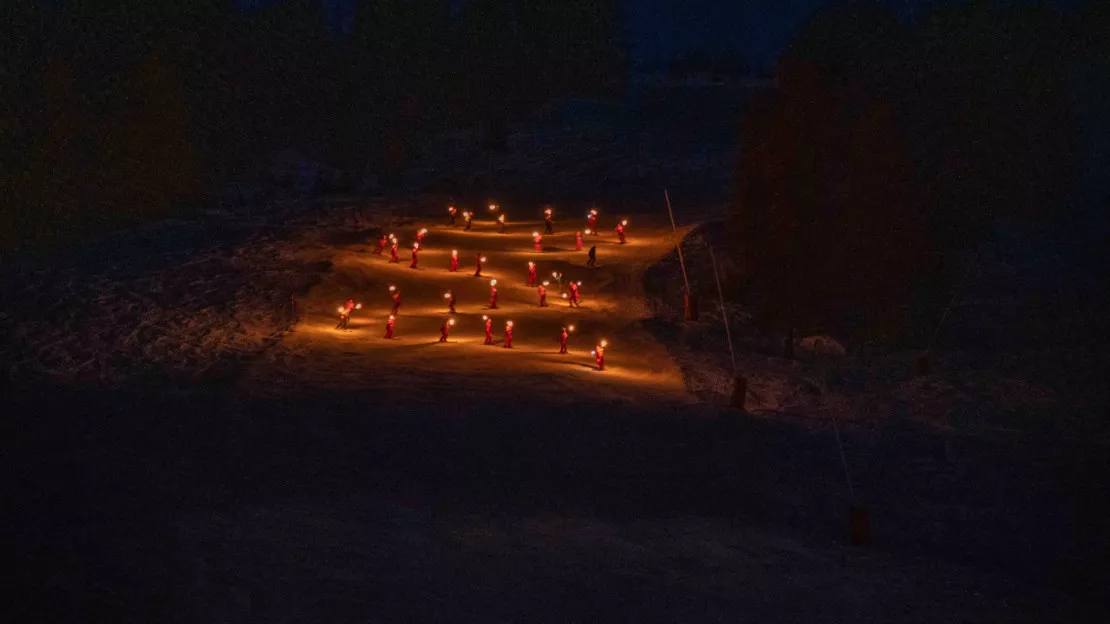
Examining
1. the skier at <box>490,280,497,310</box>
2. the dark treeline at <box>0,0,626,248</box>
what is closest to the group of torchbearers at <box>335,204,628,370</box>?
the skier at <box>490,280,497,310</box>

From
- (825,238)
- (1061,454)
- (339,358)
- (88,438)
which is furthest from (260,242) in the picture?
(1061,454)

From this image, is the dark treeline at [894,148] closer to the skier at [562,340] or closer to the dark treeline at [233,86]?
the skier at [562,340]

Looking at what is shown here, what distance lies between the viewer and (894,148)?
76.2 feet

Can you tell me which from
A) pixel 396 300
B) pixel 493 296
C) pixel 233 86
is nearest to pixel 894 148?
pixel 493 296

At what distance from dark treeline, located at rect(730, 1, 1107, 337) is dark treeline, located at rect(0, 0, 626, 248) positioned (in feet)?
64.5

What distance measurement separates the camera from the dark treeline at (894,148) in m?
21.8

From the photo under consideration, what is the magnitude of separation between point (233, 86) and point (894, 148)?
37.0 meters

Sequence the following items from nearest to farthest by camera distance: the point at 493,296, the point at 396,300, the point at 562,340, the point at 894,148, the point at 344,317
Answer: the point at 562,340 → the point at 344,317 → the point at 396,300 → the point at 894,148 → the point at 493,296

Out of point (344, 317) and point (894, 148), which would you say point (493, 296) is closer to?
point (344, 317)

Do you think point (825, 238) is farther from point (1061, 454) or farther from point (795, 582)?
point (795, 582)

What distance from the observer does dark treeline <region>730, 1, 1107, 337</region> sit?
2177 cm

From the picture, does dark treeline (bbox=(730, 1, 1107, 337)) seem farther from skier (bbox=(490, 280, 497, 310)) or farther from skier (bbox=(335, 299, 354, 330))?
skier (bbox=(335, 299, 354, 330))

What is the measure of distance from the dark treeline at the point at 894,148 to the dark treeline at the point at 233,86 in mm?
19655

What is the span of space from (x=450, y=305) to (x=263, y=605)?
16.2m
